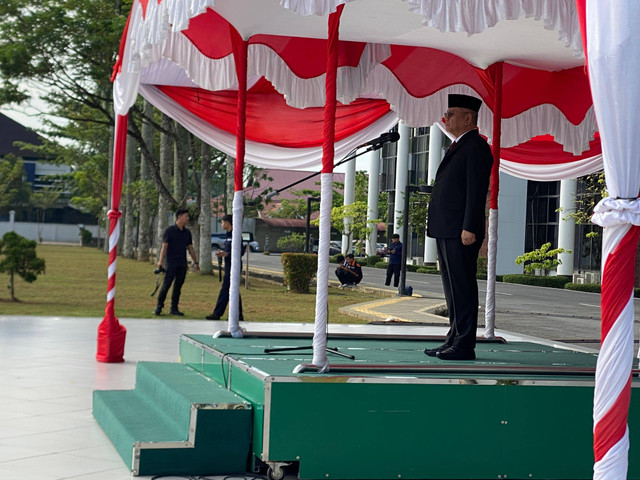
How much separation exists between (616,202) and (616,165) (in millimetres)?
146

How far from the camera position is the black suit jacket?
6.68 meters

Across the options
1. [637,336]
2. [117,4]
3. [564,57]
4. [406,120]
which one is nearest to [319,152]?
[406,120]

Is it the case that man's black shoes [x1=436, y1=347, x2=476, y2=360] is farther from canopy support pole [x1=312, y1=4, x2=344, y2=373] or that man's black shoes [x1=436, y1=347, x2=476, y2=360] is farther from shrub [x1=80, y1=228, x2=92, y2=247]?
shrub [x1=80, y1=228, x2=92, y2=247]

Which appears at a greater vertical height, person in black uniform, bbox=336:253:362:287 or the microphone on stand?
the microphone on stand

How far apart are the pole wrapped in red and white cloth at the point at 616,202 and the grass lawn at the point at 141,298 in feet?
43.2

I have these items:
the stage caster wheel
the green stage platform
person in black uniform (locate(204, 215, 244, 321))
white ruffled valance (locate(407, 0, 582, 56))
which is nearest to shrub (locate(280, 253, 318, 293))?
person in black uniform (locate(204, 215, 244, 321))

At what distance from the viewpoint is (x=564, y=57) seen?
28.0 ft

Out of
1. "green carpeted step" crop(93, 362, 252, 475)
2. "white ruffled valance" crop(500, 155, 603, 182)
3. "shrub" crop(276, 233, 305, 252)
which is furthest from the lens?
"shrub" crop(276, 233, 305, 252)

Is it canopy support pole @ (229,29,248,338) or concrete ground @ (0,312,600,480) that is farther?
canopy support pole @ (229,29,248,338)

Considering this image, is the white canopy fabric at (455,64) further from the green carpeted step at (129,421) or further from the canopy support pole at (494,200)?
the green carpeted step at (129,421)

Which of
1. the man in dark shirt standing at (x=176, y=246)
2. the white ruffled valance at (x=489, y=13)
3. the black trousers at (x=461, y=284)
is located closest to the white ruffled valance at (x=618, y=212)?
the white ruffled valance at (x=489, y=13)

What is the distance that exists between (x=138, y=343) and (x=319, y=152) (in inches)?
142

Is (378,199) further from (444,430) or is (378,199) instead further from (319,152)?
(444,430)

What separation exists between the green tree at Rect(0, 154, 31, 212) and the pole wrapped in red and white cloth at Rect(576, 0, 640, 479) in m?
75.2
